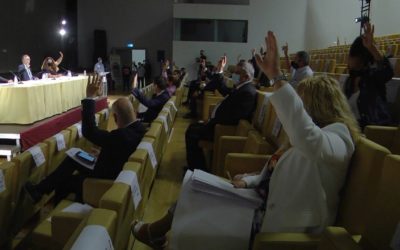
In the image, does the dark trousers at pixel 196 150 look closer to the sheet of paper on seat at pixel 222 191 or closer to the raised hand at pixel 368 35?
the raised hand at pixel 368 35

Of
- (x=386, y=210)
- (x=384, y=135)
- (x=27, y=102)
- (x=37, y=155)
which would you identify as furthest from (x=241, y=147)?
(x=27, y=102)

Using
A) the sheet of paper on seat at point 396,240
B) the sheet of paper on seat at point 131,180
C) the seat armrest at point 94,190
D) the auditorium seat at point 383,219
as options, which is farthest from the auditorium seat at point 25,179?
the sheet of paper on seat at point 396,240

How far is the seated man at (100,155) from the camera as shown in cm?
233

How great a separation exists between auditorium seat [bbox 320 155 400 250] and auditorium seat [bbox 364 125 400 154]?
0.99 m

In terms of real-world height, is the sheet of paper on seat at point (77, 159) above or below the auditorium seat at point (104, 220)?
below

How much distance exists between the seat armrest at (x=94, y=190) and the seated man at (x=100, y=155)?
6.3 inches

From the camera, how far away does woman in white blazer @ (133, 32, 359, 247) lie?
4.48 feet

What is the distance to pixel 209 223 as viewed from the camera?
4.96 feet

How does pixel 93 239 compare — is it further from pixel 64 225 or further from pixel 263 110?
pixel 263 110

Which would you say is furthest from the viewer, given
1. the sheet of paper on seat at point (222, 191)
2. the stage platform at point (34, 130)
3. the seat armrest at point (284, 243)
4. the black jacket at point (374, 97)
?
the stage platform at point (34, 130)

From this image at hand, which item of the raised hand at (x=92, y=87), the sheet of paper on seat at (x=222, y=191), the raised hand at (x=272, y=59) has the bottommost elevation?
the sheet of paper on seat at (x=222, y=191)

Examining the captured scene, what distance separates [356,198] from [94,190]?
1.38 metres

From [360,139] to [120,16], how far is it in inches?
634

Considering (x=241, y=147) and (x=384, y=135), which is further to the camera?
(x=241, y=147)
